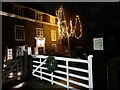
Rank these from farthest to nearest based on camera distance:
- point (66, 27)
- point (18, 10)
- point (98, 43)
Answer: point (18, 10)
point (66, 27)
point (98, 43)

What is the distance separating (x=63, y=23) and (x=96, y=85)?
834 millimetres

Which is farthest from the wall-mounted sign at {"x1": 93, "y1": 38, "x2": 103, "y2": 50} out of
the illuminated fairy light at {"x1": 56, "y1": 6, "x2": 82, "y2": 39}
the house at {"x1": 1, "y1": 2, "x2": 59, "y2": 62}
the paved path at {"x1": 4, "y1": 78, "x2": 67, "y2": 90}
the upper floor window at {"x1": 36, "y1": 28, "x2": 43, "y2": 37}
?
the paved path at {"x1": 4, "y1": 78, "x2": 67, "y2": 90}

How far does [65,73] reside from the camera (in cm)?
283

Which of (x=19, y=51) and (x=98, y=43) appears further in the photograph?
(x=19, y=51)

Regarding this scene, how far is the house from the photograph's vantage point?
252 cm

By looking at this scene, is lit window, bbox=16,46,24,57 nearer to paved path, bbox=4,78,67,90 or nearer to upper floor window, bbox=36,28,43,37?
upper floor window, bbox=36,28,43,37

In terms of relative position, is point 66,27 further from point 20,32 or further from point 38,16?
point 20,32

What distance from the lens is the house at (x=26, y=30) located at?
2.52m

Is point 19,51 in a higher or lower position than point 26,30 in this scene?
lower

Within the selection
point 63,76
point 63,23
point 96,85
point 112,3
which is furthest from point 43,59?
point 112,3

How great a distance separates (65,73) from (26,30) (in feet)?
2.59

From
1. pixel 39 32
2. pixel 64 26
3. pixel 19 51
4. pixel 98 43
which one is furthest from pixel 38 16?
pixel 98 43

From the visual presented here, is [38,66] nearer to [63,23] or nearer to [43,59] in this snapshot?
[43,59]

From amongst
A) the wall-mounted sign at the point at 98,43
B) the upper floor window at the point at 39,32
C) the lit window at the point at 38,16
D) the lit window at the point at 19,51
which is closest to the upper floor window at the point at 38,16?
the lit window at the point at 38,16
